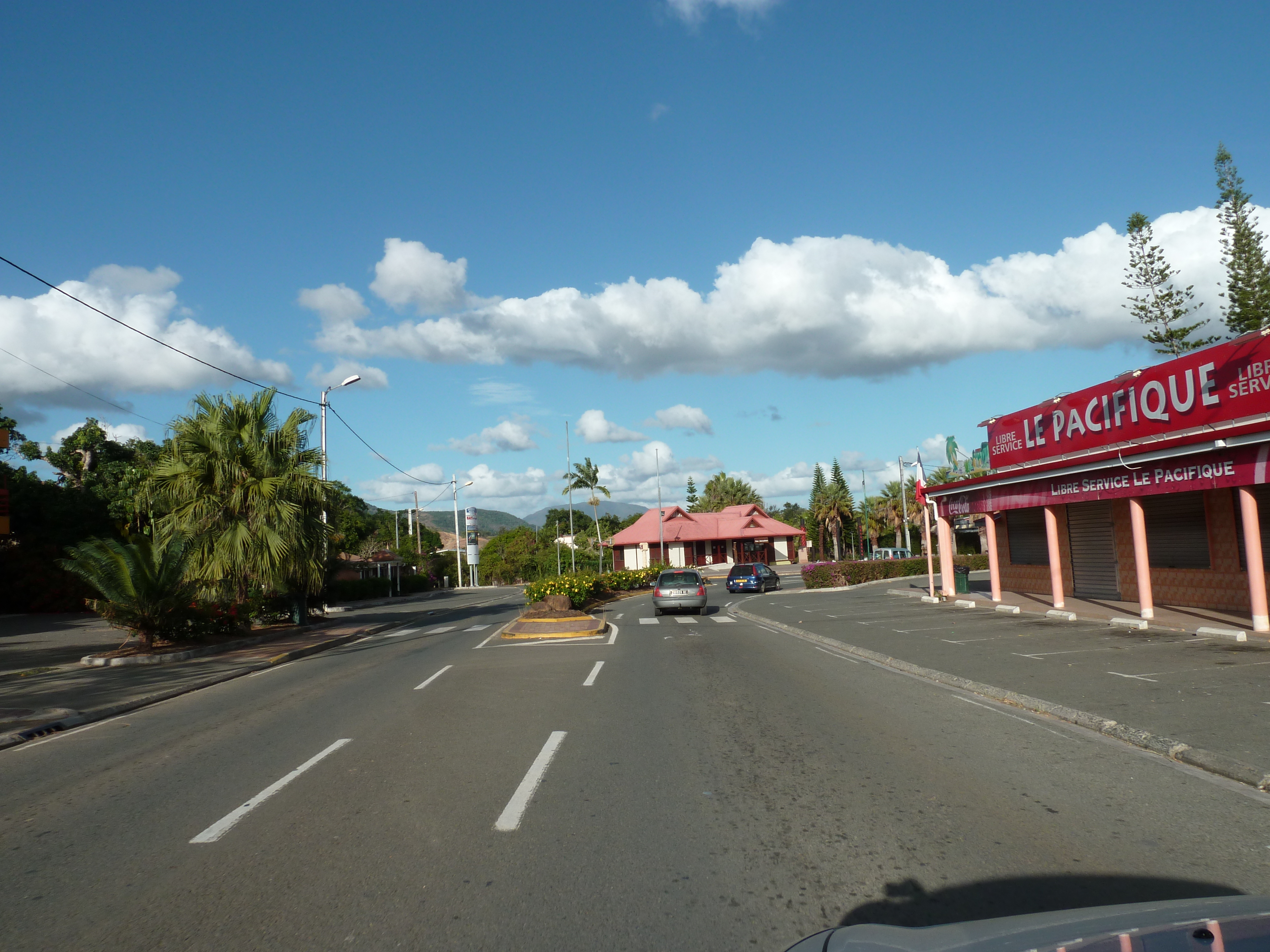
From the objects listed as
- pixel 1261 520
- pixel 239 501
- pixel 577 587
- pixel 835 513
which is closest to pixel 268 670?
pixel 239 501

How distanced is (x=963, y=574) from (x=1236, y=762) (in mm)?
22402

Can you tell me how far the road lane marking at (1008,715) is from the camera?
825cm

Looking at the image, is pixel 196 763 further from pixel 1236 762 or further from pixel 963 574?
pixel 963 574

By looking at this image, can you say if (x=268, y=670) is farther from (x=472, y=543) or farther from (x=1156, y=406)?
(x=472, y=543)

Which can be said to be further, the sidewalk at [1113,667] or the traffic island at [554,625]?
the traffic island at [554,625]

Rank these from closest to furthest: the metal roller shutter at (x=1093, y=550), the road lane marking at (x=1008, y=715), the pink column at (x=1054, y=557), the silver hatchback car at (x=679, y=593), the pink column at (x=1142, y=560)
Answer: the road lane marking at (x=1008, y=715)
the pink column at (x=1142, y=560)
the pink column at (x=1054, y=557)
the metal roller shutter at (x=1093, y=550)
the silver hatchback car at (x=679, y=593)

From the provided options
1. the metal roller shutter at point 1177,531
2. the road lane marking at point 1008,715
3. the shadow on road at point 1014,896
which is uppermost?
the metal roller shutter at point 1177,531

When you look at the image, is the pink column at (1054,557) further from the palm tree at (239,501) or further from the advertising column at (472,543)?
the advertising column at (472,543)

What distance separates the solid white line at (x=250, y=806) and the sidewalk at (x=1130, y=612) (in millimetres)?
14401

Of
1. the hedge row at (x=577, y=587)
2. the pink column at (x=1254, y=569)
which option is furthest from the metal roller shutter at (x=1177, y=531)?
the hedge row at (x=577, y=587)

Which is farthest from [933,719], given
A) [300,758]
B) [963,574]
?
[963,574]

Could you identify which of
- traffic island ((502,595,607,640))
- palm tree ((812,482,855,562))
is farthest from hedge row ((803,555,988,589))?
palm tree ((812,482,855,562))

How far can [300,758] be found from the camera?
7984 millimetres

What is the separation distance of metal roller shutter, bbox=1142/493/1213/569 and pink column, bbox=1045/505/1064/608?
1.85 metres
